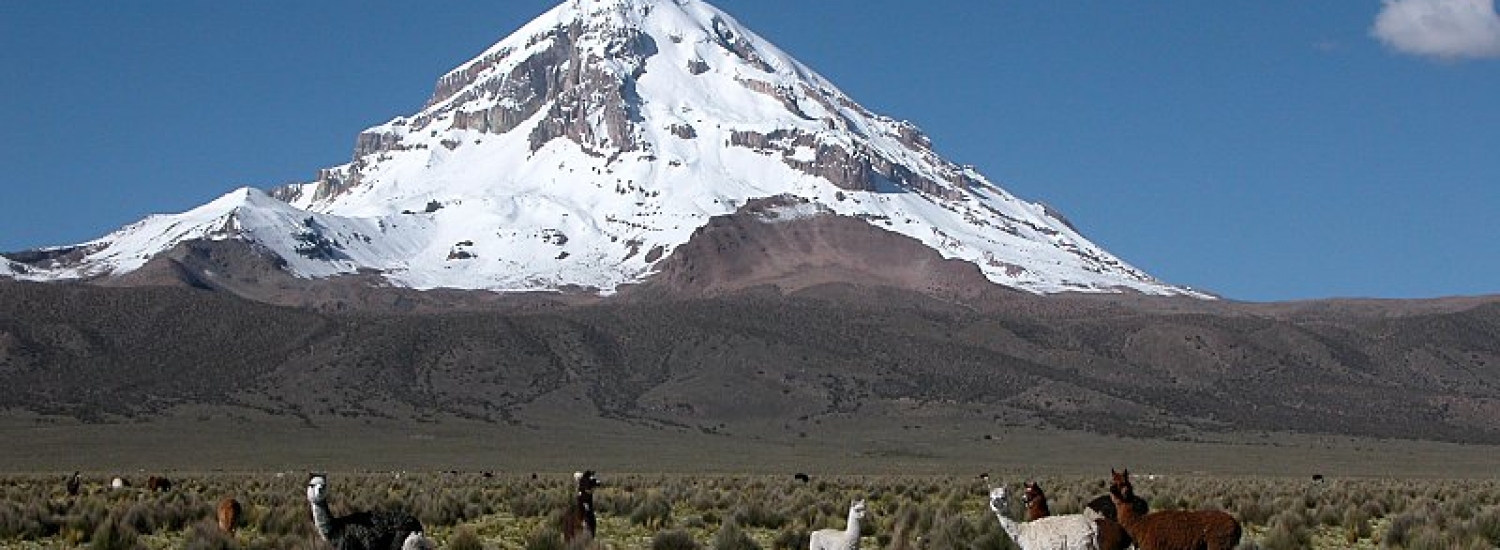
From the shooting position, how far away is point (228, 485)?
4556 cm

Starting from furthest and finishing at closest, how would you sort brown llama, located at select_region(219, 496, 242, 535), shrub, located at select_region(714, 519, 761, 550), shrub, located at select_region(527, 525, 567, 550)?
brown llama, located at select_region(219, 496, 242, 535) < shrub, located at select_region(714, 519, 761, 550) < shrub, located at select_region(527, 525, 567, 550)

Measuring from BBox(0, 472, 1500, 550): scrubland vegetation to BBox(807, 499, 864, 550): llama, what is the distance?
2425 millimetres

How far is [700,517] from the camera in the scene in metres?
29.7

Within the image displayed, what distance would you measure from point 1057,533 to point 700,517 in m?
13.7

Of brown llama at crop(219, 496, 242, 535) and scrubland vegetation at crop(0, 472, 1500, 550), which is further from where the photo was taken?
brown llama at crop(219, 496, 242, 535)

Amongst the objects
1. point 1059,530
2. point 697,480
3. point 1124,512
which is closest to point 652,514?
point 1124,512

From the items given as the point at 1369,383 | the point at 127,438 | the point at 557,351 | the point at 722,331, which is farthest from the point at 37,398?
the point at 1369,383

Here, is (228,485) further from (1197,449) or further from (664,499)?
(1197,449)

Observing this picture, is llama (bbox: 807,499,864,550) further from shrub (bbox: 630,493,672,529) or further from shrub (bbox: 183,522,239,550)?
shrub (bbox: 630,493,672,529)

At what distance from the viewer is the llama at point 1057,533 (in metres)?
16.6

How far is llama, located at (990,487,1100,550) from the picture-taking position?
54.3 ft

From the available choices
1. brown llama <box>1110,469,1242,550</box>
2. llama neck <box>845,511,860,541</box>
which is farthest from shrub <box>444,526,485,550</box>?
brown llama <box>1110,469,1242,550</box>

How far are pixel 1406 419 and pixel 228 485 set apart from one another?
94.6 m

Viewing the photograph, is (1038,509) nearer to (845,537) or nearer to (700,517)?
(845,537)
